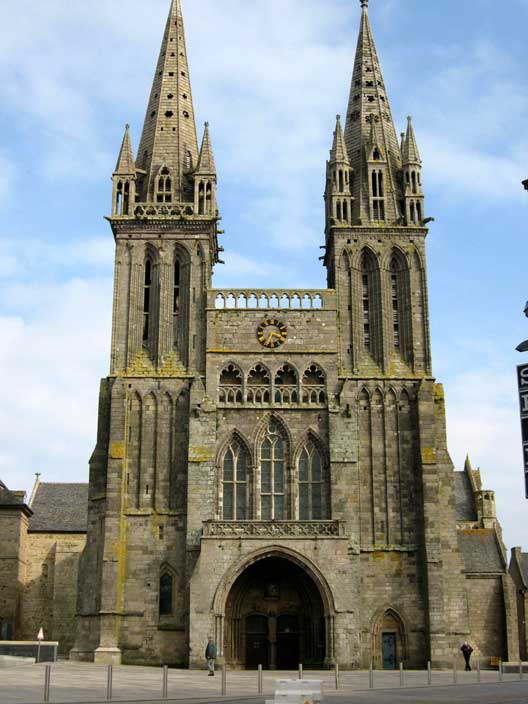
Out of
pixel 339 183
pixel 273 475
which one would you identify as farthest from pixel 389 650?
pixel 339 183

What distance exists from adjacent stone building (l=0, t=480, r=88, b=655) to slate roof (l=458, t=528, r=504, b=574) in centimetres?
2680

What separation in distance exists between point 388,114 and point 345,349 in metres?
15.8

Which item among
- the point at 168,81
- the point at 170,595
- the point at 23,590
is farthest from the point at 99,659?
the point at 168,81

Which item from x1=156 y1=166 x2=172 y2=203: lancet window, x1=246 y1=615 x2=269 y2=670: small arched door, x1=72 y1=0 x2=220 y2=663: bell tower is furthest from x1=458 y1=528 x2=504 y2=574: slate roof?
x1=156 y1=166 x2=172 y2=203: lancet window

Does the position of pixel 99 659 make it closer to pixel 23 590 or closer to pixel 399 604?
pixel 399 604

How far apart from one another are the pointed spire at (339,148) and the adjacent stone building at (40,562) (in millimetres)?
30201

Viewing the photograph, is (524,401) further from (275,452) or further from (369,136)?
(369,136)

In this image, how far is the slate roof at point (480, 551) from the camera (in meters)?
58.0

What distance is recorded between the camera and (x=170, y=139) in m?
56.6

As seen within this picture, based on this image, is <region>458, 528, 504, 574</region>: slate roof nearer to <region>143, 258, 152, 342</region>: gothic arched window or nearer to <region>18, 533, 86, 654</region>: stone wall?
<region>143, 258, 152, 342</region>: gothic arched window

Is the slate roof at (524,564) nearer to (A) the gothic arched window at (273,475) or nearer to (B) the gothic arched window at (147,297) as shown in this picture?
(A) the gothic arched window at (273,475)

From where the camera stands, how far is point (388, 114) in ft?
192

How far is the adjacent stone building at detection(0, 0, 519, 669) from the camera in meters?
46.8

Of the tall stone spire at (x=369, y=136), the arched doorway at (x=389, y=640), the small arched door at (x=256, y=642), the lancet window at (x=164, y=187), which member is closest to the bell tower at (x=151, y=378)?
the lancet window at (x=164, y=187)
